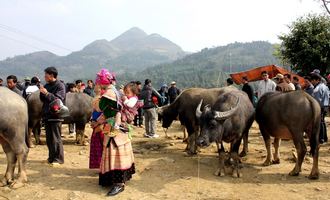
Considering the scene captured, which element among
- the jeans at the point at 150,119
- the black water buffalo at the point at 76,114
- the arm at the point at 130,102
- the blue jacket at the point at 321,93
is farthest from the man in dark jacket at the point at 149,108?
the arm at the point at 130,102

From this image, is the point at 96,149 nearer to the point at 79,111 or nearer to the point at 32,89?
the point at 79,111

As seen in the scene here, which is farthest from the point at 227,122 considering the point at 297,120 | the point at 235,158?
the point at 297,120

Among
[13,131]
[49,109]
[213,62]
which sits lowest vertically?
[13,131]

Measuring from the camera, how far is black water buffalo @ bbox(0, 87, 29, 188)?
700 cm

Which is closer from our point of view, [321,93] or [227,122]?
[227,122]

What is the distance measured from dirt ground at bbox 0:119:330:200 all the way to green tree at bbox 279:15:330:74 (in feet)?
47.7

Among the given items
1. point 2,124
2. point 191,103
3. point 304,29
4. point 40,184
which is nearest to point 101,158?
point 40,184

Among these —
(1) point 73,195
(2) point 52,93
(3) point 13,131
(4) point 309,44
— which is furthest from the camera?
(4) point 309,44

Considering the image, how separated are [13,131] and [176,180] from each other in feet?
11.2

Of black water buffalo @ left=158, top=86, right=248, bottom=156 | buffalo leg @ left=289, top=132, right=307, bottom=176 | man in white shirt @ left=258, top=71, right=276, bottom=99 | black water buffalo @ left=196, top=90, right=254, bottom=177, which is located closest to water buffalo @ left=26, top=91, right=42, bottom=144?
black water buffalo @ left=158, top=86, right=248, bottom=156

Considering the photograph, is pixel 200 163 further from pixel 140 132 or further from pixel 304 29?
pixel 304 29

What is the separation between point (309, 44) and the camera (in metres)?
23.9

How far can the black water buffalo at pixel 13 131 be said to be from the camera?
23.0 feet

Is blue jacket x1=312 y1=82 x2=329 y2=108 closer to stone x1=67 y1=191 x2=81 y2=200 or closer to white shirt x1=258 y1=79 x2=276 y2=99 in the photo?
white shirt x1=258 y1=79 x2=276 y2=99
